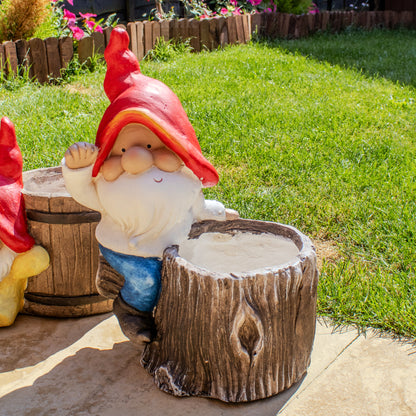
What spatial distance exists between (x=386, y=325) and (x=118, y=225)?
1352mm

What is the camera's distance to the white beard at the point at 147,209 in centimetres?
205

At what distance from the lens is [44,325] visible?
8.90 ft

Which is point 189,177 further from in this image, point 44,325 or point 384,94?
point 384,94

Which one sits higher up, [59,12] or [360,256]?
[59,12]

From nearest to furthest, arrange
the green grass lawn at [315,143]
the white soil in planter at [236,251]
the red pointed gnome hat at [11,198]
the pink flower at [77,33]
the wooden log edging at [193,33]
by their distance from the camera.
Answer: the white soil in planter at [236,251]
the red pointed gnome hat at [11,198]
the green grass lawn at [315,143]
the wooden log edging at [193,33]
the pink flower at [77,33]

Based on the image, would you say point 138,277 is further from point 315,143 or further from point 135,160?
point 315,143

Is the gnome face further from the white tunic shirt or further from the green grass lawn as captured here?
the green grass lawn

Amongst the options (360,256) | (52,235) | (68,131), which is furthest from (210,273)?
(68,131)

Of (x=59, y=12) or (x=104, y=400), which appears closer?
(x=104, y=400)

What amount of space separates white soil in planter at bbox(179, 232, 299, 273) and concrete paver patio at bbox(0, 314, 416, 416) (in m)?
0.48

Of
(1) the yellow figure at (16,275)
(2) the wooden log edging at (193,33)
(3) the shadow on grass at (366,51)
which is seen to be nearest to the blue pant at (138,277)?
(1) the yellow figure at (16,275)

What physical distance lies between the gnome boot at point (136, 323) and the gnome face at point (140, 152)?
535 millimetres

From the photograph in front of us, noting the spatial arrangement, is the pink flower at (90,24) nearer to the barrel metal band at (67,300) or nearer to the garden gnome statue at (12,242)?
the garden gnome statue at (12,242)

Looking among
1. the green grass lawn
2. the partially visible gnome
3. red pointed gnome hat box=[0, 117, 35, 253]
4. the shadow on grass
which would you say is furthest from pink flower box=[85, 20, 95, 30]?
the partially visible gnome
